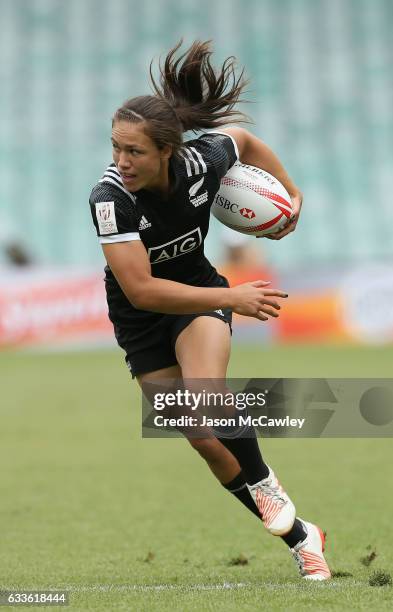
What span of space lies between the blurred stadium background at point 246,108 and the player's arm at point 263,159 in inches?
1014

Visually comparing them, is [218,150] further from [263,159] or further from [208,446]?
[208,446]

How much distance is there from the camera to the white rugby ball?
16.4ft

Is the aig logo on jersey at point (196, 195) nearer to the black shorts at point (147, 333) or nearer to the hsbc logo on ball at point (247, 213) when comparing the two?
the hsbc logo on ball at point (247, 213)

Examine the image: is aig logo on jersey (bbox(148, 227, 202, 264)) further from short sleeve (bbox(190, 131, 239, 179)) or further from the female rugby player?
short sleeve (bbox(190, 131, 239, 179))

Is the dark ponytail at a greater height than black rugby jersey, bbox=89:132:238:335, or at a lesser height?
greater

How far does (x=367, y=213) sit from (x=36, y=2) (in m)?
14.2

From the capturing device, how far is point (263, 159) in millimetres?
5273

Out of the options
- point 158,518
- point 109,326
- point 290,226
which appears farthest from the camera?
point 109,326

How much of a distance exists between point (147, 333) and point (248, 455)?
74 cm

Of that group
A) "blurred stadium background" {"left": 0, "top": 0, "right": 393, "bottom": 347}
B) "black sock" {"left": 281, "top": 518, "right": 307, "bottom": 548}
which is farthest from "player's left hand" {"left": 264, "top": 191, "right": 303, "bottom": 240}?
"blurred stadium background" {"left": 0, "top": 0, "right": 393, "bottom": 347}

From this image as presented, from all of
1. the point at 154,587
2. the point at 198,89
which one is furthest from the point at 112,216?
the point at 154,587

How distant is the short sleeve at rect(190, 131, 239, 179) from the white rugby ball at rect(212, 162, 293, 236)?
10 centimetres

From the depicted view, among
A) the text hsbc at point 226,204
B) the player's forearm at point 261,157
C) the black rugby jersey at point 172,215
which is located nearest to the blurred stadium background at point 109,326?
the black rugby jersey at point 172,215

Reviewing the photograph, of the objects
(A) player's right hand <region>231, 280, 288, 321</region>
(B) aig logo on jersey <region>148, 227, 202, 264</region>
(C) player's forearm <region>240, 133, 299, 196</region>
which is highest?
(C) player's forearm <region>240, 133, 299, 196</region>
